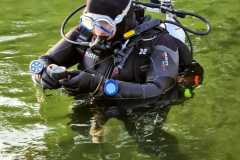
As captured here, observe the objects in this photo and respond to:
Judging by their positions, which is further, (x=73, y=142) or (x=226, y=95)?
(x=226, y=95)

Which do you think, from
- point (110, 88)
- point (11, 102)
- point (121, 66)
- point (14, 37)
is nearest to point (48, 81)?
point (110, 88)

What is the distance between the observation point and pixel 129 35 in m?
4.34

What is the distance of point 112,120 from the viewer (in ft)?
15.5

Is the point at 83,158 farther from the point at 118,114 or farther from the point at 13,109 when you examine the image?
the point at 13,109

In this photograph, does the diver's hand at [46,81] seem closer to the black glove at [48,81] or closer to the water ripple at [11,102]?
the black glove at [48,81]

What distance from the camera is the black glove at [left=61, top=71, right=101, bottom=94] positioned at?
412 cm

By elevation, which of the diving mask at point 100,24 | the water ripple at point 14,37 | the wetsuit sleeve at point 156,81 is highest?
the diving mask at point 100,24

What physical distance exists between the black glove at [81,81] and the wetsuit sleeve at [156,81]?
18 cm

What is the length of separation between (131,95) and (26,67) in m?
2.04

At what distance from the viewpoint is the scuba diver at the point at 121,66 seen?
4.22 metres

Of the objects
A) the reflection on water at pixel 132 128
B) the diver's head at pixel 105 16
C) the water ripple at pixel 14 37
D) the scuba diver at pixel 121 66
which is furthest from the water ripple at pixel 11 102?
the water ripple at pixel 14 37

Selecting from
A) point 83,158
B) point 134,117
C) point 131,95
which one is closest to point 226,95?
point 134,117

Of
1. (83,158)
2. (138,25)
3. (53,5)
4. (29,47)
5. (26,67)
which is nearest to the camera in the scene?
(83,158)

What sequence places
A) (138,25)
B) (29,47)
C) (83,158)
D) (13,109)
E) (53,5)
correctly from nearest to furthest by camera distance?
(83,158)
(138,25)
(13,109)
(29,47)
(53,5)
